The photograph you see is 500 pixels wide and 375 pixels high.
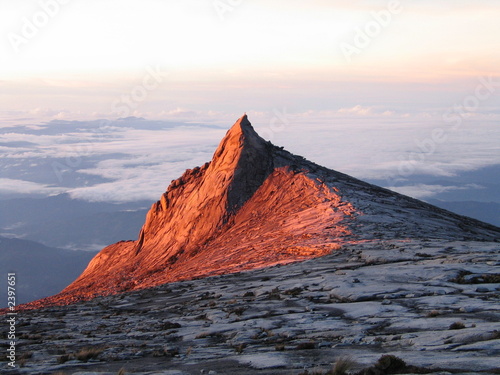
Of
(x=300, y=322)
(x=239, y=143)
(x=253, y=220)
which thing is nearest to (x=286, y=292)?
(x=300, y=322)

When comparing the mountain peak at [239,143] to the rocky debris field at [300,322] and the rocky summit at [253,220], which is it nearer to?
the rocky summit at [253,220]

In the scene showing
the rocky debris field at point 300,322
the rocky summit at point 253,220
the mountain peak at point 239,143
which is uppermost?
the mountain peak at point 239,143

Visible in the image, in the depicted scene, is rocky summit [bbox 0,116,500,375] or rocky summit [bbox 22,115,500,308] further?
rocky summit [bbox 22,115,500,308]

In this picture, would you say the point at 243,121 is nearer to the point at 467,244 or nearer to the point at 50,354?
the point at 467,244

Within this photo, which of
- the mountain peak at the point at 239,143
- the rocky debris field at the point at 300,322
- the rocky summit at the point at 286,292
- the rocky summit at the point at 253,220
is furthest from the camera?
the mountain peak at the point at 239,143

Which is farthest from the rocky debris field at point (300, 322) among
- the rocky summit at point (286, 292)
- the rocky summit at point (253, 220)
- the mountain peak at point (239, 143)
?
the mountain peak at point (239, 143)

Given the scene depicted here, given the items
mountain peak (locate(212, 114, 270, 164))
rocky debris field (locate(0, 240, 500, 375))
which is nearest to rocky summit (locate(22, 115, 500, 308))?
mountain peak (locate(212, 114, 270, 164))

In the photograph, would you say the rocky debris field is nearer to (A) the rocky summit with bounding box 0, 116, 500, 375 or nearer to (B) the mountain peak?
(A) the rocky summit with bounding box 0, 116, 500, 375
